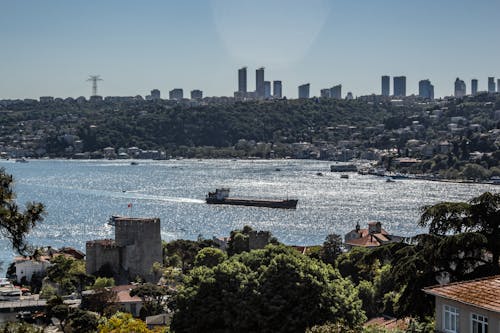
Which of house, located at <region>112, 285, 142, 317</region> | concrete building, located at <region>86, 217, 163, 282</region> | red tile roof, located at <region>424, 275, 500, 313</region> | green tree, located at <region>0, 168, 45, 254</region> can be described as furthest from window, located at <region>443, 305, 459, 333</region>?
concrete building, located at <region>86, 217, 163, 282</region>

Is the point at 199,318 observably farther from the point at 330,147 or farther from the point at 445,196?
the point at 330,147

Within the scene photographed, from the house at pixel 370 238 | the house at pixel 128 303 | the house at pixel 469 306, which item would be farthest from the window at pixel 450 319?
the house at pixel 370 238

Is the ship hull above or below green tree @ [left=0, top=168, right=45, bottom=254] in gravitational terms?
below

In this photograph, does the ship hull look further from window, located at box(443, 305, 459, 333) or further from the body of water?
window, located at box(443, 305, 459, 333)

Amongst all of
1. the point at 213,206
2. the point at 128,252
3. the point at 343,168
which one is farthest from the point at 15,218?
the point at 343,168

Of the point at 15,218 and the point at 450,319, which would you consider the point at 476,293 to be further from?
the point at 15,218

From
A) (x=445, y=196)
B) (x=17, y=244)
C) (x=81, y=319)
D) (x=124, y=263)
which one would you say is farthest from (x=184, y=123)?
(x=17, y=244)
